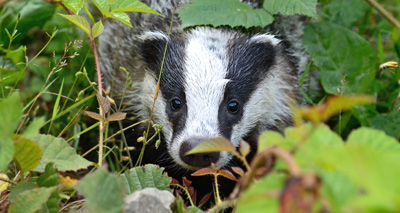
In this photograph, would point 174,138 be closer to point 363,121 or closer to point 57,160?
point 57,160

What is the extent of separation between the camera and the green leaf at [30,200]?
1.75 metres

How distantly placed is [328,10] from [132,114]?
4.77 ft

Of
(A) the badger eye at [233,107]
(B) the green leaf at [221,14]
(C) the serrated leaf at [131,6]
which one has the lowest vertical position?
(A) the badger eye at [233,107]

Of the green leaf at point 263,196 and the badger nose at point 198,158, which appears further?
the badger nose at point 198,158

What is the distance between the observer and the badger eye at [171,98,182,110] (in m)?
2.84

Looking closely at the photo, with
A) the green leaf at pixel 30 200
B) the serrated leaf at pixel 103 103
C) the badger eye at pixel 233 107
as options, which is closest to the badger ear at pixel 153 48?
the badger eye at pixel 233 107

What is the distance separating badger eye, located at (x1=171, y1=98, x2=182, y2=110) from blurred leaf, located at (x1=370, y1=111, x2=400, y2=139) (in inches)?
40.5

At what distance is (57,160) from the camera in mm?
2033

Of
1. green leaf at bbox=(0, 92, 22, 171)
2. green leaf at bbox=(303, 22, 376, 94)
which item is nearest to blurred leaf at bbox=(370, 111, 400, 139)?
green leaf at bbox=(303, 22, 376, 94)

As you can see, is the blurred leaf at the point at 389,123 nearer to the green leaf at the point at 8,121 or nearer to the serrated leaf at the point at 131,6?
the serrated leaf at the point at 131,6

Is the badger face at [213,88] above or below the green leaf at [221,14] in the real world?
below

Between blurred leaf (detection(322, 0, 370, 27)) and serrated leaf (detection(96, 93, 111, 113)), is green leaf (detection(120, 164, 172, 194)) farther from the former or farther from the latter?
blurred leaf (detection(322, 0, 370, 27))

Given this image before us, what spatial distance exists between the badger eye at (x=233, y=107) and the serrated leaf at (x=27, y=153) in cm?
115

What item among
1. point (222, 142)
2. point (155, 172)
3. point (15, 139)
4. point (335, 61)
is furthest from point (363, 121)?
point (15, 139)
